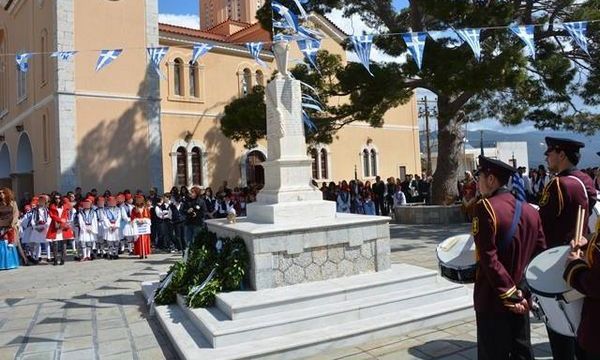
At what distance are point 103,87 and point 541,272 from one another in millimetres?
17962

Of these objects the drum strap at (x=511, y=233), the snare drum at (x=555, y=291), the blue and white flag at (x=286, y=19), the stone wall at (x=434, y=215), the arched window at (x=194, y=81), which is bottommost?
the stone wall at (x=434, y=215)

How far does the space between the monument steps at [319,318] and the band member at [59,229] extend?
21.1 ft

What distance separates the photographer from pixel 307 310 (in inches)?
212

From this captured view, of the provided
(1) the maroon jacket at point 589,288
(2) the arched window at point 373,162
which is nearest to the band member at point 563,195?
(1) the maroon jacket at point 589,288

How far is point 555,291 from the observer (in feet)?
9.60

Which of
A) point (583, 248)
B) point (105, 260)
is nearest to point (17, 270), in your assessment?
point (105, 260)

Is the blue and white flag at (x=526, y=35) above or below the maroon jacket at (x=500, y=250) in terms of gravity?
above

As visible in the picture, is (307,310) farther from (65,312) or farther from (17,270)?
(17,270)

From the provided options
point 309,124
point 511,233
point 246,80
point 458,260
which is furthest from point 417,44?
point 246,80

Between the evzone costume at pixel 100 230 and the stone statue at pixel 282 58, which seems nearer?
the stone statue at pixel 282 58

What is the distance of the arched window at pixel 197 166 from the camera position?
75.6ft

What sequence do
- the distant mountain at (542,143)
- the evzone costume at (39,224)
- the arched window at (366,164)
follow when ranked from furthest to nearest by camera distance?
the arched window at (366,164) → the evzone costume at (39,224) → the distant mountain at (542,143)

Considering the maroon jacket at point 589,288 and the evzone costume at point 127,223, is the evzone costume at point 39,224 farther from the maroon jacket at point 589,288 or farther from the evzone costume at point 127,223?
the maroon jacket at point 589,288

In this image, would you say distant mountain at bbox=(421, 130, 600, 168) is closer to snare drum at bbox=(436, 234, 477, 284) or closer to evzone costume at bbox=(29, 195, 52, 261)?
snare drum at bbox=(436, 234, 477, 284)
